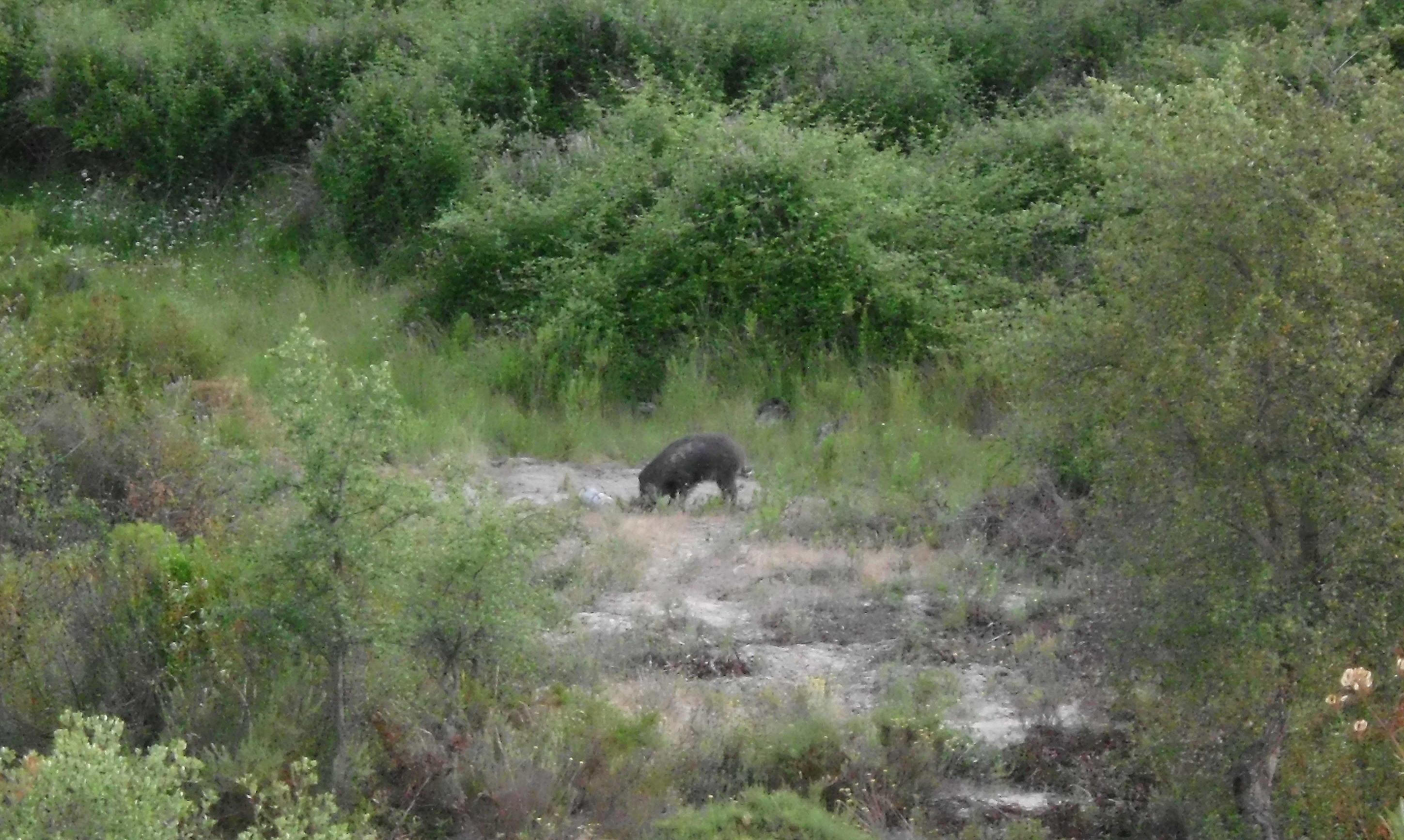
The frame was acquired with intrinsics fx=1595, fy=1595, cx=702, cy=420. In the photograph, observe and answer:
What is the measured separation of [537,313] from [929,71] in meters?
6.45

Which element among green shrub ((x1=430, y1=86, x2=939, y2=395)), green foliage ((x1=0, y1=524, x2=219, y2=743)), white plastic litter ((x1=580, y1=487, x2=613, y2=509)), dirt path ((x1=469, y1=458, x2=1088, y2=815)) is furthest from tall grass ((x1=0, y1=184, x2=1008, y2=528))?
green foliage ((x1=0, y1=524, x2=219, y2=743))

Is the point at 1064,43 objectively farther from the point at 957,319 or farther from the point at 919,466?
the point at 919,466

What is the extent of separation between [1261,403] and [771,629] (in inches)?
144

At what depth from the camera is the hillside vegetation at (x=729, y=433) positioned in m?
6.52

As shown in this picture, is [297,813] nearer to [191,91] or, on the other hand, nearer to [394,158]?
[394,158]

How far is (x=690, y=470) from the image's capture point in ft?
38.6

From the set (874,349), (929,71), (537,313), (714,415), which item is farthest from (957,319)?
(929,71)

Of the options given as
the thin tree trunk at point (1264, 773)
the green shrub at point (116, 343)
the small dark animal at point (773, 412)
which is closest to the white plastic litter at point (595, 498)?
the small dark animal at point (773, 412)

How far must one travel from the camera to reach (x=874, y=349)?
1484 cm

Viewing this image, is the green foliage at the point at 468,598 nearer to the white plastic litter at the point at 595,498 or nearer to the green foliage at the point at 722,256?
the white plastic litter at the point at 595,498

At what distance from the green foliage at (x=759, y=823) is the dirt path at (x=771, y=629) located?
92 centimetres

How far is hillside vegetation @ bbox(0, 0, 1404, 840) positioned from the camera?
21.4ft

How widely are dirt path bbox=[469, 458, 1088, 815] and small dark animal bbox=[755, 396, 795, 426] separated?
88.1 inches

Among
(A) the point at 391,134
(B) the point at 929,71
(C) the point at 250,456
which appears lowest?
(A) the point at 391,134
